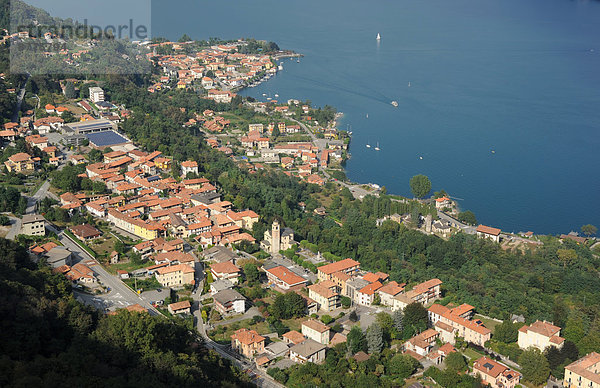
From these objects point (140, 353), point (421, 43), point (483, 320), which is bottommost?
point (483, 320)

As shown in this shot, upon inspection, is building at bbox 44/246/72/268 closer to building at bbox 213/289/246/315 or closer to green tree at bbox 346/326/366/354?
building at bbox 213/289/246/315

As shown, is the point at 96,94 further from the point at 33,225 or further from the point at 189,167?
the point at 33,225

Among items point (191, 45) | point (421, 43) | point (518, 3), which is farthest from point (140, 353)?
point (518, 3)

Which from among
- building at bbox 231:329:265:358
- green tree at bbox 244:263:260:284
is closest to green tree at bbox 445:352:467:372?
building at bbox 231:329:265:358

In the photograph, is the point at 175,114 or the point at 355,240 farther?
the point at 175,114

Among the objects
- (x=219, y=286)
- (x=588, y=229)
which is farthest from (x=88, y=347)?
(x=588, y=229)

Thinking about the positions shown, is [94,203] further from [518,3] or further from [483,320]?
[518,3]
